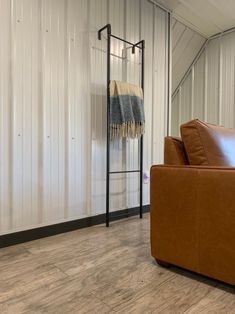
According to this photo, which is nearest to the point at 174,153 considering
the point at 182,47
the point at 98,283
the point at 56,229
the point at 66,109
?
the point at 98,283

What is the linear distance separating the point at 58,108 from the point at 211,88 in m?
2.80

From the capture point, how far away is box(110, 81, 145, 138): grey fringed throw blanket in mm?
2561

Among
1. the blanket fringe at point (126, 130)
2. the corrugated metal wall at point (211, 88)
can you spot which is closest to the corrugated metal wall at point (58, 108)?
the blanket fringe at point (126, 130)

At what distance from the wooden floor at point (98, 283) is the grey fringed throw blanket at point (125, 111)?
1080mm

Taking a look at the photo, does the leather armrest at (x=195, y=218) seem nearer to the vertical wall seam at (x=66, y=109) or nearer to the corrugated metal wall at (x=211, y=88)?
the vertical wall seam at (x=66, y=109)

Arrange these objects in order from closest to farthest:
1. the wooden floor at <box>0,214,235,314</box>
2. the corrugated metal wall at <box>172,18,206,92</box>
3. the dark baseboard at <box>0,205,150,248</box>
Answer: the wooden floor at <box>0,214,235,314</box> → the dark baseboard at <box>0,205,150,248</box> → the corrugated metal wall at <box>172,18,206,92</box>

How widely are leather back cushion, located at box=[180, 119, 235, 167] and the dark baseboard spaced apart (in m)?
1.33

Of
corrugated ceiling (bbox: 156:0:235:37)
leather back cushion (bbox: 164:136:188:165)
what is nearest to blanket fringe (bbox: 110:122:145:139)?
leather back cushion (bbox: 164:136:188:165)

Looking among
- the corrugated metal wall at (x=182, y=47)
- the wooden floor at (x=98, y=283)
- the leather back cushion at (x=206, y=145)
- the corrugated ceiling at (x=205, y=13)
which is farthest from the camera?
the corrugated metal wall at (x=182, y=47)

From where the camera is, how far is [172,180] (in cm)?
151

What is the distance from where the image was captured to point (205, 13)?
3.48 meters

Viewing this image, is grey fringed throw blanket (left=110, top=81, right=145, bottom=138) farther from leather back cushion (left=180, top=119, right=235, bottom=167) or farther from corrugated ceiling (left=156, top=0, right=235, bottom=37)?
corrugated ceiling (left=156, top=0, right=235, bottom=37)

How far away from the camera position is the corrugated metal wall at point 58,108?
2029mm

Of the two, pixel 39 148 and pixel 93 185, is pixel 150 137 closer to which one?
pixel 93 185
